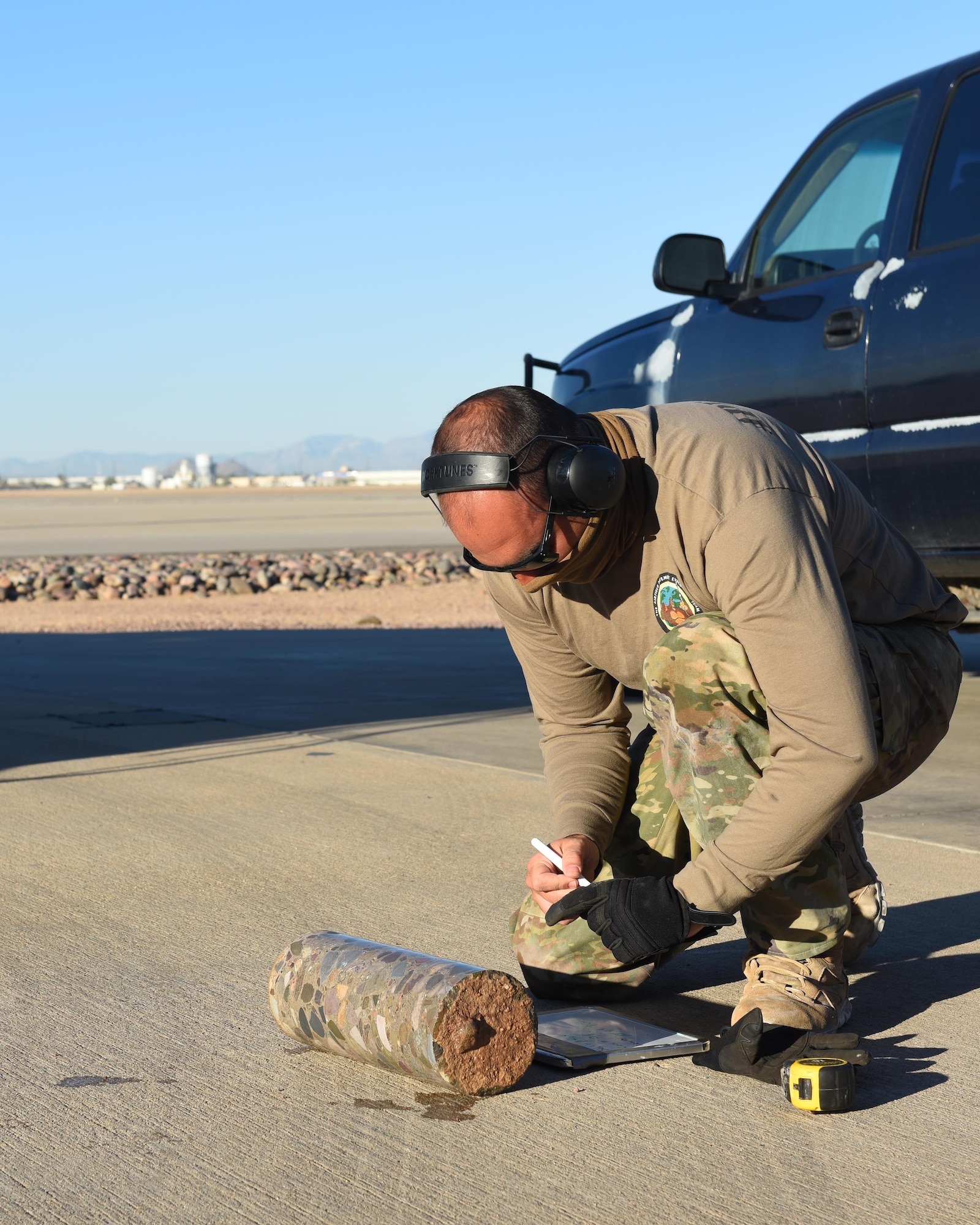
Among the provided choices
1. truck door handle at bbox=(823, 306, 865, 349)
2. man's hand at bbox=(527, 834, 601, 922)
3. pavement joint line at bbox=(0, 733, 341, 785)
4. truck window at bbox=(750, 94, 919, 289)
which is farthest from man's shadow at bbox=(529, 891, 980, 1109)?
truck window at bbox=(750, 94, 919, 289)

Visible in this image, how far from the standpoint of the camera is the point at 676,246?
5.91 m

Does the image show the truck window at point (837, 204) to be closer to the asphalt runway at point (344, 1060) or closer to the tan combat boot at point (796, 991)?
the asphalt runway at point (344, 1060)

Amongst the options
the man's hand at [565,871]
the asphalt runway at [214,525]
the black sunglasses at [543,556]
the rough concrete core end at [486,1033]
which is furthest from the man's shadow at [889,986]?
the asphalt runway at [214,525]

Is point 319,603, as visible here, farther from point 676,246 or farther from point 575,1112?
point 575,1112

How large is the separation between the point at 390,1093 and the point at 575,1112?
0.34 m

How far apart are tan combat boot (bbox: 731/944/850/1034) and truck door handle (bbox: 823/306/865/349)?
3.31 meters

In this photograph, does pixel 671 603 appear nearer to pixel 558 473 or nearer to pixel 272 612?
pixel 558 473

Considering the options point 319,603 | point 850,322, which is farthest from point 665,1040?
point 319,603

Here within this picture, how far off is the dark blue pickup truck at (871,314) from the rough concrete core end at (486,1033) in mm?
3342

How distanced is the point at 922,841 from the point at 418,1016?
2275 mm

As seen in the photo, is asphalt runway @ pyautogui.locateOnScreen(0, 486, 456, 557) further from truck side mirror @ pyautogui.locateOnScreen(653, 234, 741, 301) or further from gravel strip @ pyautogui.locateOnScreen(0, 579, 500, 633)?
truck side mirror @ pyautogui.locateOnScreen(653, 234, 741, 301)

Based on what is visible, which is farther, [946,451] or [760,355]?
[760,355]

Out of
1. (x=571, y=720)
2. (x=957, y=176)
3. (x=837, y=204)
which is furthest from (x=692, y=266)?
(x=571, y=720)

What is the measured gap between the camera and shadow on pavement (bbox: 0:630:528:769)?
646 centimetres
